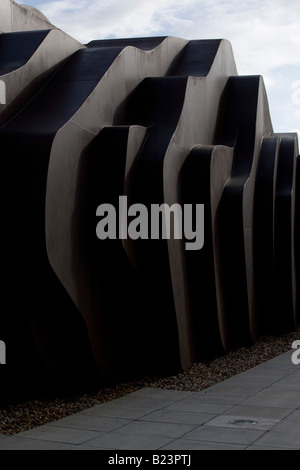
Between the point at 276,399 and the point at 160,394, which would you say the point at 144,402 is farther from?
the point at 276,399

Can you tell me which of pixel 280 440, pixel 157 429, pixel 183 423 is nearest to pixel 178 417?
pixel 183 423

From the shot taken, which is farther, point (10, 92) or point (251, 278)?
point (251, 278)

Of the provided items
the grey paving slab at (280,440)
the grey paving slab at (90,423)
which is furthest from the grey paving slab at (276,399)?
the grey paving slab at (90,423)

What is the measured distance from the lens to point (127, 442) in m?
8.78

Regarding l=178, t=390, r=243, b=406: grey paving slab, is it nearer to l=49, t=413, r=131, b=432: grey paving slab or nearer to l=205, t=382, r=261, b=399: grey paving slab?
l=205, t=382, r=261, b=399: grey paving slab

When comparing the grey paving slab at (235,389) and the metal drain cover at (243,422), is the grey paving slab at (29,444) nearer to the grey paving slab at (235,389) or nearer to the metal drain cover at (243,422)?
the metal drain cover at (243,422)

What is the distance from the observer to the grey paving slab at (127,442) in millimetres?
8565

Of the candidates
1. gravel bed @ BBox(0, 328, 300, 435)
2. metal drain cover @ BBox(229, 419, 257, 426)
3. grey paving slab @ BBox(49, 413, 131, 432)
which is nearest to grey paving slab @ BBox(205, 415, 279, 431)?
metal drain cover @ BBox(229, 419, 257, 426)

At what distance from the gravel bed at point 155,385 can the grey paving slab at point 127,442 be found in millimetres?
1107

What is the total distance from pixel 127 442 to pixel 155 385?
368cm
